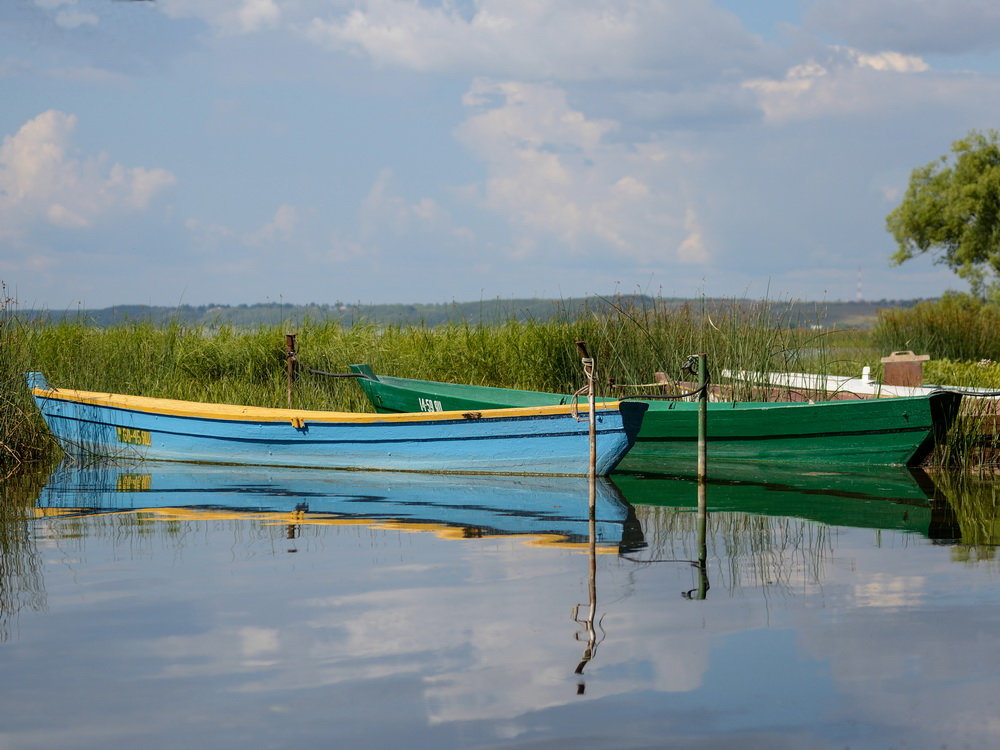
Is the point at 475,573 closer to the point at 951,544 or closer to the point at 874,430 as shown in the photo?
the point at 951,544

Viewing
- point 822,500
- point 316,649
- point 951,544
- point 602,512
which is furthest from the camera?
point 822,500

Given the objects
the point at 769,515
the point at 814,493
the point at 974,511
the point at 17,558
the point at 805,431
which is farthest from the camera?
the point at 805,431

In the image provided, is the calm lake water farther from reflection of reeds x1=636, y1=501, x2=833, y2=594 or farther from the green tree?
the green tree

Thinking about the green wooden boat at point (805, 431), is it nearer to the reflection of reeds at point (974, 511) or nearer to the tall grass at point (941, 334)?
the reflection of reeds at point (974, 511)

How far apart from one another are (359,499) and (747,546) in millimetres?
3632

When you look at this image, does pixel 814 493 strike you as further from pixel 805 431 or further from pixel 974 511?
pixel 805 431

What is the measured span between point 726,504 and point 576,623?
427 centimetres

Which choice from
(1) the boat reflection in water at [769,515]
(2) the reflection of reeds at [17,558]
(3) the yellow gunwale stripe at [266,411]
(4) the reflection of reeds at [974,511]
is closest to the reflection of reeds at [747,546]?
(1) the boat reflection in water at [769,515]

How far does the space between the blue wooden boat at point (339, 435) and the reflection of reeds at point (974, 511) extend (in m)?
2.71

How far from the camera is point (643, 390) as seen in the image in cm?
1320

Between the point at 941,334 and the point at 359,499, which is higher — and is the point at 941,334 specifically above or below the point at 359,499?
above

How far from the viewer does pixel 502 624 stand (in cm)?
545

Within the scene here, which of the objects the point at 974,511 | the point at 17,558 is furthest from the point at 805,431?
the point at 17,558

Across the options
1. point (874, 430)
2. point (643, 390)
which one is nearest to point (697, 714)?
point (874, 430)
